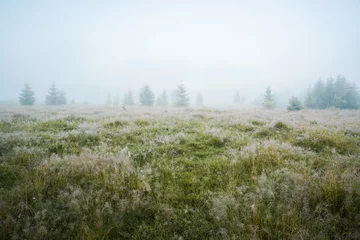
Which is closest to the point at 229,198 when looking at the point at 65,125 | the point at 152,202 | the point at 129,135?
the point at 152,202

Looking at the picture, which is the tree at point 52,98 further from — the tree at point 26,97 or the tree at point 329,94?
the tree at point 329,94

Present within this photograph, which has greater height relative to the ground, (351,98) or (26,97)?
(26,97)

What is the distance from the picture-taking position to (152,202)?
3781 mm

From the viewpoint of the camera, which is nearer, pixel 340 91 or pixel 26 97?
pixel 340 91

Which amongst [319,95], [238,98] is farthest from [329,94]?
[238,98]

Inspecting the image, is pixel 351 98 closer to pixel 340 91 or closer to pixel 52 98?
pixel 340 91

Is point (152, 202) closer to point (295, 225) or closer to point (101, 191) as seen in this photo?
point (101, 191)

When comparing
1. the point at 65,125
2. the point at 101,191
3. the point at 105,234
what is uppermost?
the point at 65,125

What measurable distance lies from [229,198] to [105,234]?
243 cm

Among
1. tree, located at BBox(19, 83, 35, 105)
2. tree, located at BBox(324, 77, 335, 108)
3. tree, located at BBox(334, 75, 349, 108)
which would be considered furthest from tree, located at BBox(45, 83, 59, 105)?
tree, located at BBox(334, 75, 349, 108)

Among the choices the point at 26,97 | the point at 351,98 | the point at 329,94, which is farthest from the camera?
the point at 26,97

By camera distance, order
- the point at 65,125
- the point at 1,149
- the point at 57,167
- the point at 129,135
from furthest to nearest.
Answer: the point at 65,125
the point at 129,135
the point at 1,149
the point at 57,167

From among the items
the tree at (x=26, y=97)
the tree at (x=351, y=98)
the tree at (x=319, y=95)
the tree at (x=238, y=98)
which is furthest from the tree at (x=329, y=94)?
the tree at (x=26, y=97)

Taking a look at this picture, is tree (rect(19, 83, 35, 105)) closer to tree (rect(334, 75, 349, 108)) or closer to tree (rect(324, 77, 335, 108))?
tree (rect(324, 77, 335, 108))
